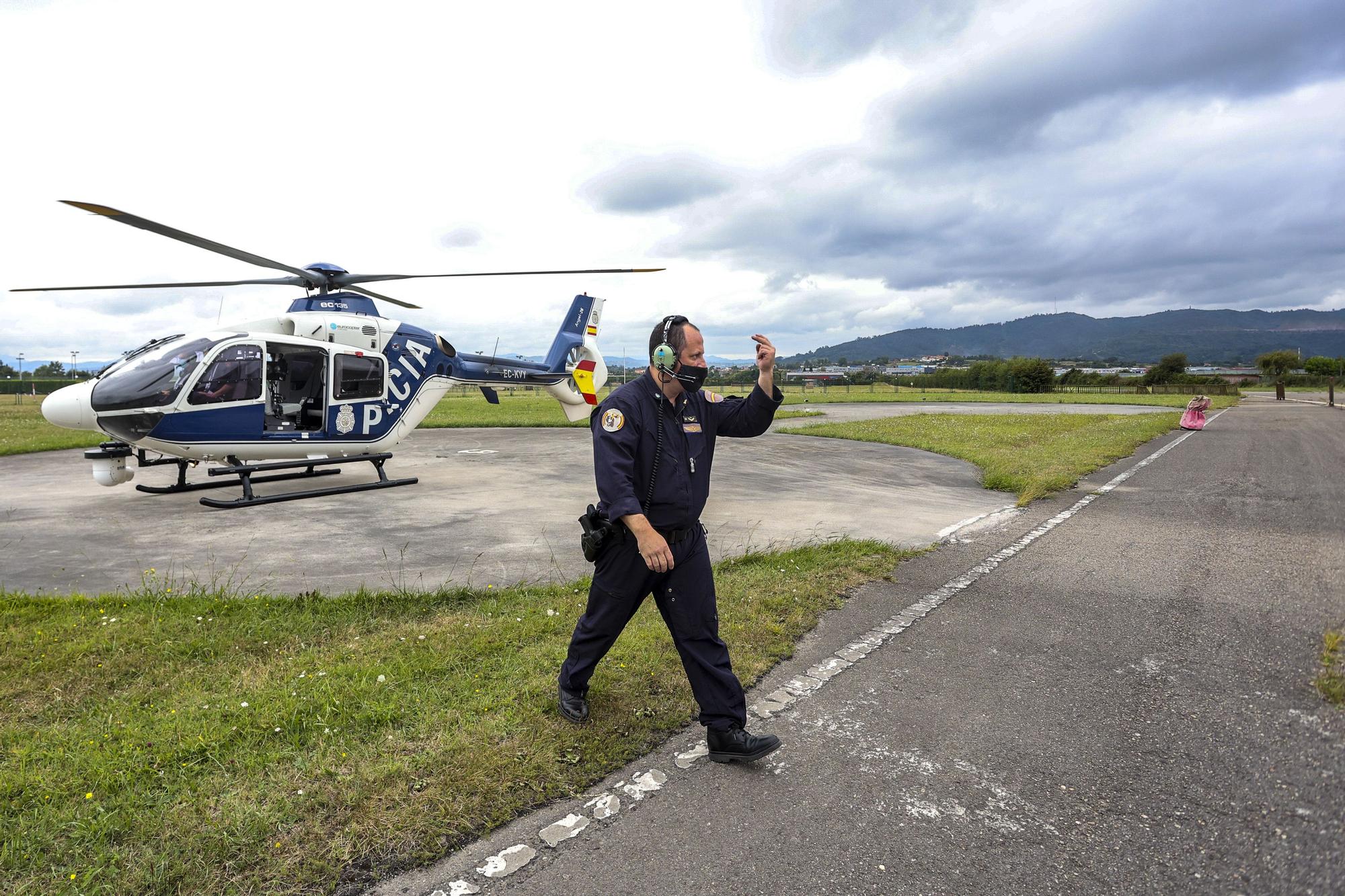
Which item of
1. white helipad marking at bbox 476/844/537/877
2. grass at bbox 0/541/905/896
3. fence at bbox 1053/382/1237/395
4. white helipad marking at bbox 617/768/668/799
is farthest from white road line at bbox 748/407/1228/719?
fence at bbox 1053/382/1237/395

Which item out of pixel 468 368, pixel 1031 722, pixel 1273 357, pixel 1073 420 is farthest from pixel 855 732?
pixel 1273 357

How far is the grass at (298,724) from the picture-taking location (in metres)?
2.59

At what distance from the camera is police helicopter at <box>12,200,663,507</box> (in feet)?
30.0

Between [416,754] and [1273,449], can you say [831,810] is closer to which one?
[416,754]

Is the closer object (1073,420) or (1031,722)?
(1031,722)

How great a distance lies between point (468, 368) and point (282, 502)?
4.40m

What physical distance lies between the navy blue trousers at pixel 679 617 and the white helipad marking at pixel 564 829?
0.75m

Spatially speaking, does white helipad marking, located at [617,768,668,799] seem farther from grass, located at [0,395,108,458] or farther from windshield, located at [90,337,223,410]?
grass, located at [0,395,108,458]

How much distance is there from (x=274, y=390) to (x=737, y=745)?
33.0 ft

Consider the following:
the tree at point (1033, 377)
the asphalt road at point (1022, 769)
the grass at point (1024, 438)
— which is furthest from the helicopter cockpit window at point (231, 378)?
the tree at point (1033, 377)

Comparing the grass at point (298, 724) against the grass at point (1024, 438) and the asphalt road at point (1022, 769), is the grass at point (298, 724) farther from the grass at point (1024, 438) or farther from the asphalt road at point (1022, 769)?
the grass at point (1024, 438)

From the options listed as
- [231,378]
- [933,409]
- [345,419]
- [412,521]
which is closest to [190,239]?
[231,378]

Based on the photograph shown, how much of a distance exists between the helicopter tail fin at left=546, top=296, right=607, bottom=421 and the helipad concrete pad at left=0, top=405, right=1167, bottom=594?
114 inches

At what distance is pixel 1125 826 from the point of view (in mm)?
2715
